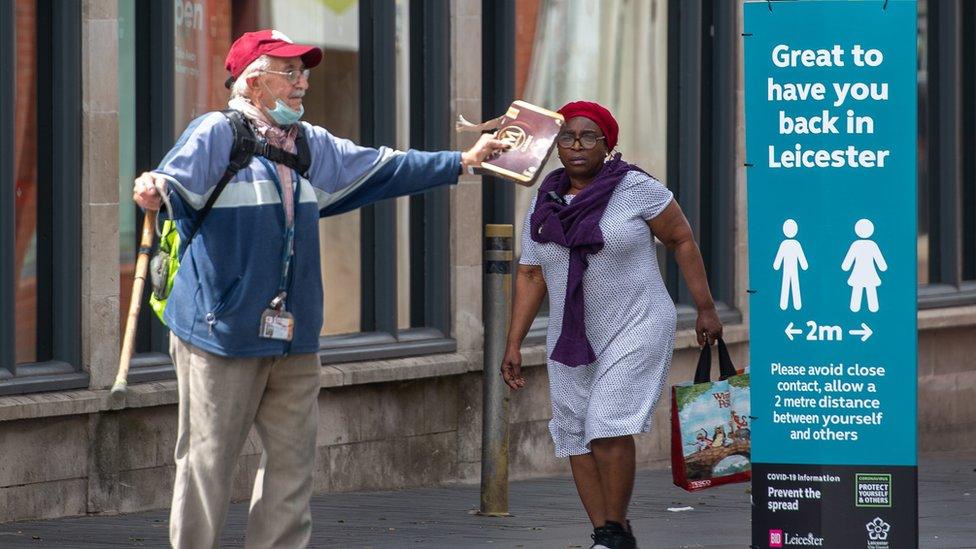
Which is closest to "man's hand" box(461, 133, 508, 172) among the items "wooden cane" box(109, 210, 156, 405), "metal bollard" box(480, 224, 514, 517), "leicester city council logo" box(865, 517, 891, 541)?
"wooden cane" box(109, 210, 156, 405)

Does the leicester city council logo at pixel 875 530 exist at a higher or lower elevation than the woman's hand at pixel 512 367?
lower

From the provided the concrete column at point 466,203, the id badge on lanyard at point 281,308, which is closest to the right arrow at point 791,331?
the id badge on lanyard at point 281,308

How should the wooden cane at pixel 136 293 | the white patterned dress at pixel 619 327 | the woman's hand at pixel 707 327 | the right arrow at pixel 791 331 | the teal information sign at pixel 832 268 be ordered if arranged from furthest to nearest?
the woman's hand at pixel 707 327 < the white patterned dress at pixel 619 327 < the right arrow at pixel 791 331 < the teal information sign at pixel 832 268 < the wooden cane at pixel 136 293

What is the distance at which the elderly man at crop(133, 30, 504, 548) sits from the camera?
643cm

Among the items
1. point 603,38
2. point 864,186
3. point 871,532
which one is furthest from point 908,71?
point 603,38

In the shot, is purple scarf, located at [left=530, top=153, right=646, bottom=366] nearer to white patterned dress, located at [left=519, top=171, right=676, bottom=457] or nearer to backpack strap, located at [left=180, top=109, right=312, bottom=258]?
white patterned dress, located at [left=519, top=171, right=676, bottom=457]

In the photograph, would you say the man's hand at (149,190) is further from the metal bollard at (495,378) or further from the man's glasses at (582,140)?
the metal bollard at (495,378)

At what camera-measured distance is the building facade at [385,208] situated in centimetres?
908

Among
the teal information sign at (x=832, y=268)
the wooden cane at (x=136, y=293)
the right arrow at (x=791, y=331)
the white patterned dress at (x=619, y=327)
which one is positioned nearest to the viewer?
the wooden cane at (x=136, y=293)

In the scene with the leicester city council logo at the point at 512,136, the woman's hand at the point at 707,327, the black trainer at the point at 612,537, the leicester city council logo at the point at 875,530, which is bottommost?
the black trainer at the point at 612,537

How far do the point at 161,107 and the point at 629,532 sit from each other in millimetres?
3128

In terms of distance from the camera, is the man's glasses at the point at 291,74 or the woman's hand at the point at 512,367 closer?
the man's glasses at the point at 291,74

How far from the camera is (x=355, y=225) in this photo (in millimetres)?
10922

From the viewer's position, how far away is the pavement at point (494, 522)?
8509mm
